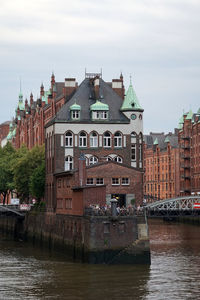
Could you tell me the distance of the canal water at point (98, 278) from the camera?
48.8 m

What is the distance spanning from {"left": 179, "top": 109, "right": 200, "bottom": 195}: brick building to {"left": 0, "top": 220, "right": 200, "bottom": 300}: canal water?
8781 cm

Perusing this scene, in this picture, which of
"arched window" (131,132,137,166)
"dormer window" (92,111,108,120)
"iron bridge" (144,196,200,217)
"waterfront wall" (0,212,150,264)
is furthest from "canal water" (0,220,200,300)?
"dormer window" (92,111,108,120)

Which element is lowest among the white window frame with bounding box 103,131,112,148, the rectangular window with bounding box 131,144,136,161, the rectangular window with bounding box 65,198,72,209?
the rectangular window with bounding box 65,198,72,209

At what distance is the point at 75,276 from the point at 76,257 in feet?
31.5

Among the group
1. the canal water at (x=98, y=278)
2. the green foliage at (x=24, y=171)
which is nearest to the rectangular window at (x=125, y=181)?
the canal water at (x=98, y=278)

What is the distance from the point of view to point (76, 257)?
216 feet

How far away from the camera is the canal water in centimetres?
4881

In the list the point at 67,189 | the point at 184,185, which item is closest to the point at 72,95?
the point at 67,189

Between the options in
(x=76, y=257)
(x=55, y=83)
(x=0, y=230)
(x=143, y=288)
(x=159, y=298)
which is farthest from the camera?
(x=55, y=83)

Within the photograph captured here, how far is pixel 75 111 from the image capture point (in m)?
84.5

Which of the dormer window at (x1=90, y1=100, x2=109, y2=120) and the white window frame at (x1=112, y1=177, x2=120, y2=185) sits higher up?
the dormer window at (x1=90, y1=100, x2=109, y2=120)

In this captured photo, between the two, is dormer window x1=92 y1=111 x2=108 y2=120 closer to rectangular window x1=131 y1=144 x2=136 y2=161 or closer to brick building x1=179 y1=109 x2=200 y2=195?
rectangular window x1=131 y1=144 x2=136 y2=161

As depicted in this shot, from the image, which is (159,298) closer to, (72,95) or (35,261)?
(35,261)

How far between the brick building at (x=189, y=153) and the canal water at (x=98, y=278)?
87.8 meters
